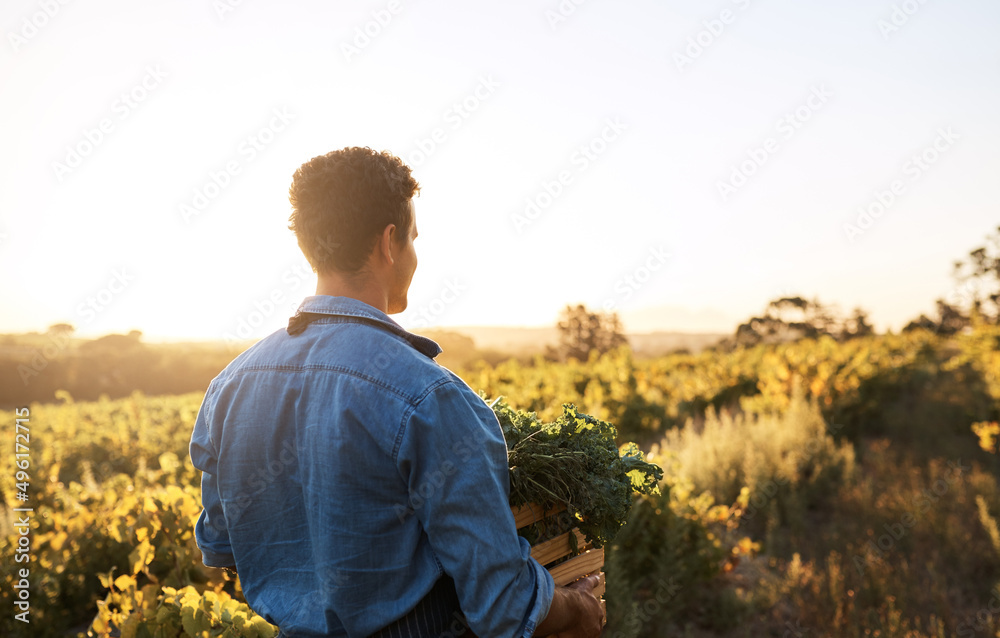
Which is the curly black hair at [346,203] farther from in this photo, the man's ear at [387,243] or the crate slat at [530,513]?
the crate slat at [530,513]

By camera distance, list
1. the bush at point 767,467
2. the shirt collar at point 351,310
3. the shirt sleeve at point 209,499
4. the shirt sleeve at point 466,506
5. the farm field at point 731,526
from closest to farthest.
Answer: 1. the shirt sleeve at point 466,506
2. the shirt collar at point 351,310
3. the shirt sleeve at point 209,499
4. the farm field at point 731,526
5. the bush at point 767,467

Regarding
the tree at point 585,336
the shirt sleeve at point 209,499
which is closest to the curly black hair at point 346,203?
the shirt sleeve at point 209,499

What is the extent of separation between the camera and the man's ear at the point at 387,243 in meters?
1.55

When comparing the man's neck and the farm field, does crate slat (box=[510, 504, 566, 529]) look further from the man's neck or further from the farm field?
the farm field

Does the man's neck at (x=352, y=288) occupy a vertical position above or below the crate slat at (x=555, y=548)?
above

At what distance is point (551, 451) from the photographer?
1874mm

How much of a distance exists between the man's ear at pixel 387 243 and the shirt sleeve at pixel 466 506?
0.45 m

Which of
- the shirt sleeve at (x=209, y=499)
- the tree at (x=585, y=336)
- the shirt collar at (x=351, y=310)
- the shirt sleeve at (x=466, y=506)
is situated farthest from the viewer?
the tree at (x=585, y=336)

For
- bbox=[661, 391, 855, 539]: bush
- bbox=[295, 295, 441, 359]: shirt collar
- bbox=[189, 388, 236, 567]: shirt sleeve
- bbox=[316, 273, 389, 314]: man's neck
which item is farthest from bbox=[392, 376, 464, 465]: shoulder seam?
bbox=[661, 391, 855, 539]: bush

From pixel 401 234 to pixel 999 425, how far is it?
1018 cm

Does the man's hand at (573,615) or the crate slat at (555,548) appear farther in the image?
the crate slat at (555,548)

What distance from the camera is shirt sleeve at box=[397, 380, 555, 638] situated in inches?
50.6

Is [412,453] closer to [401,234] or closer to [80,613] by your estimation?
[401,234]

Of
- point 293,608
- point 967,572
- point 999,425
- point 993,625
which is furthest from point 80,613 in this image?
point 999,425
